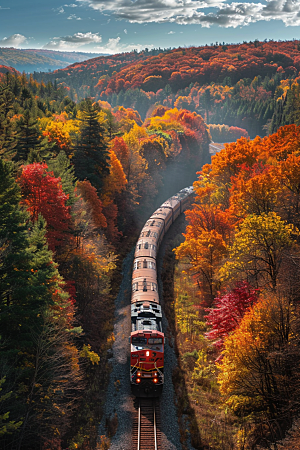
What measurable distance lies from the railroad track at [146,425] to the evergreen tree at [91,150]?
34.0 meters

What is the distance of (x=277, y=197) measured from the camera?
38.0 meters

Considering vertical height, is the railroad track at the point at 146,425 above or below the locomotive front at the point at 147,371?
below

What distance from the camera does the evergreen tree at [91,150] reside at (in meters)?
53.6

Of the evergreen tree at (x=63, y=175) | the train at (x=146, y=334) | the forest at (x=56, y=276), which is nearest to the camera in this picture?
the forest at (x=56, y=276)

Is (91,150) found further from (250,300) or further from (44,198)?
(250,300)

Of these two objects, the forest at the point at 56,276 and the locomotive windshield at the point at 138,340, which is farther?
the locomotive windshield at the point at 138,340

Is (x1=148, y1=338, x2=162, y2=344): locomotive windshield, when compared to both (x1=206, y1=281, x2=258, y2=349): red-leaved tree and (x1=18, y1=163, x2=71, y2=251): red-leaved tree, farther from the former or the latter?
(x1=18, y1=163, x2=71, y2=251): red-leaved tree

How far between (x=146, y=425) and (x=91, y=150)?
134ft

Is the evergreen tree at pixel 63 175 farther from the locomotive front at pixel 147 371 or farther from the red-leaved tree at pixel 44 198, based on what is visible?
the locomotive front at pixel 147 371

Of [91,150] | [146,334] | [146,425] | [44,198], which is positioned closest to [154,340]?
[146,334]

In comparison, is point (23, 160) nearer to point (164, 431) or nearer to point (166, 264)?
point (166, 264)

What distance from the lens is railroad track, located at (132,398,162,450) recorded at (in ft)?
77.6

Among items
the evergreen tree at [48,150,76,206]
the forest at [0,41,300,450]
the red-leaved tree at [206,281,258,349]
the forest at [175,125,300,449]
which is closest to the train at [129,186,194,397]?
the forest at [0,41,300,450]

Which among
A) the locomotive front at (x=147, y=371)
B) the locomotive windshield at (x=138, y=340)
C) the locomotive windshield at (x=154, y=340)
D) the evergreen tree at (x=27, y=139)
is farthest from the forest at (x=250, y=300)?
the evergreen tree at (x=27, y=139)
